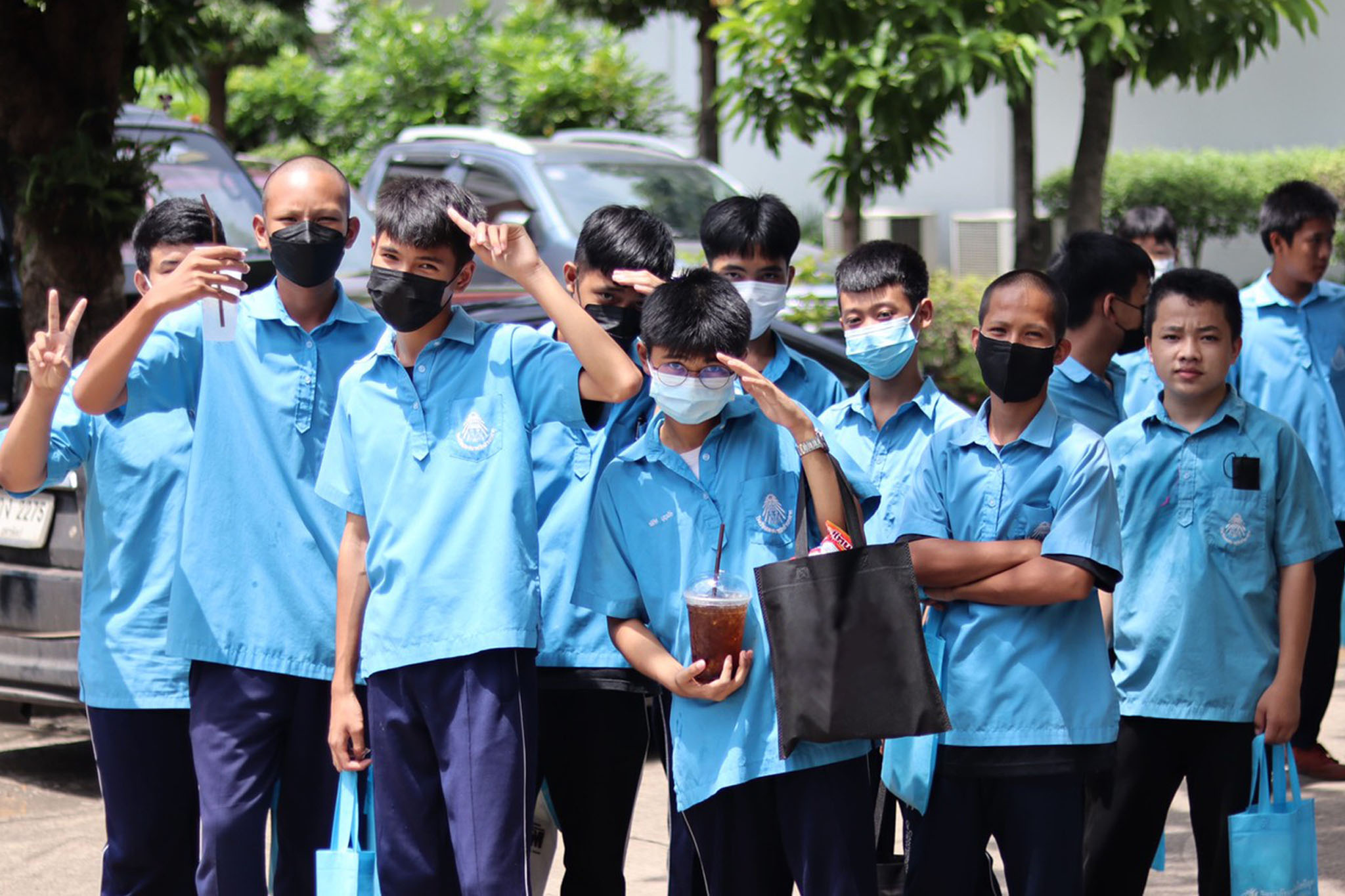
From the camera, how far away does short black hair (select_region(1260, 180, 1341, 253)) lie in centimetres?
625

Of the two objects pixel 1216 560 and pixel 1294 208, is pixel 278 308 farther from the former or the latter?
pixel 1294 208

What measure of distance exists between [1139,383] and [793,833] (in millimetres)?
2489

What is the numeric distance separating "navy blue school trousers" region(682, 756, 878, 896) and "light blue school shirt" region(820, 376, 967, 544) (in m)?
0.88

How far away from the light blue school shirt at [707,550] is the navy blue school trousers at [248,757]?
2.37 feet

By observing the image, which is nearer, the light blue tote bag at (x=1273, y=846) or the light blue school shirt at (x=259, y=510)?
the light blue school shirt at (x=259, y=510)

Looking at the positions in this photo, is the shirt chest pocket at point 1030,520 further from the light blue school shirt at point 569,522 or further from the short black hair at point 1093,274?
the short black hair at point 1093,274

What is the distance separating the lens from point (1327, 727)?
6.80 m

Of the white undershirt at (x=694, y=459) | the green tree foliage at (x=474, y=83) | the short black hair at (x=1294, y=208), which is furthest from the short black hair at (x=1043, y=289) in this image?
the green tree foliage at (x=474, y=83)

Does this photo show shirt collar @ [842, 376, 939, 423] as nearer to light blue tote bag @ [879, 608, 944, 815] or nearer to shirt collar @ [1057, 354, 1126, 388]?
shirt collar @ [1057, 354, 1126, 388]

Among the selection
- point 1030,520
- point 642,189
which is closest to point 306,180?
point 1030,520

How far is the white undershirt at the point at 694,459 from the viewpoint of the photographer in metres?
3.54

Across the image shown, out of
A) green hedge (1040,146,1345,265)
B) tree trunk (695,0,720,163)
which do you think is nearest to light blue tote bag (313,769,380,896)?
tree trunk (695,0,720,163)

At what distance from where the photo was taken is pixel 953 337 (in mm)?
10539

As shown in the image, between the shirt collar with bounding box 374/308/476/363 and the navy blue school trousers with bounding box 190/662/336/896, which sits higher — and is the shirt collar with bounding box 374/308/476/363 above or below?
above
